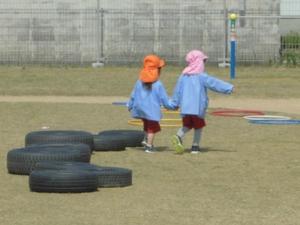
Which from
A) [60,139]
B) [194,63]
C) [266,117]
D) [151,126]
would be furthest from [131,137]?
[266,117]

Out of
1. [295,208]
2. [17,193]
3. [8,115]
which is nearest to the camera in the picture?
[295,208]

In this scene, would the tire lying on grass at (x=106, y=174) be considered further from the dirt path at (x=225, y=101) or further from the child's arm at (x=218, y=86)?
the dirt path at (x=225, y=101)

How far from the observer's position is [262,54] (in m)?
32.6

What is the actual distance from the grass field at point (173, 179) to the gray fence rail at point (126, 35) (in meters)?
11.7

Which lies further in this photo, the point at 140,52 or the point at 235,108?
the point at 140,52

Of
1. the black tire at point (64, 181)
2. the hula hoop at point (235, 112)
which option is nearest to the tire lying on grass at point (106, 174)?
the black tire at point (64, 181)

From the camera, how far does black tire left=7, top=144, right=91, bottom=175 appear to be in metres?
11.4

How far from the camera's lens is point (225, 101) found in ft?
75.4

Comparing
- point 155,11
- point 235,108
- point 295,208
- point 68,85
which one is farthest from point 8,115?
point 155,11

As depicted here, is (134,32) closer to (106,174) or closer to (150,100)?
(150,100)

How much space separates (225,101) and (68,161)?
11.8 metres

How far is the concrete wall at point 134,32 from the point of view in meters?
32.7

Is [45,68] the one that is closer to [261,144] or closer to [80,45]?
[80,45]

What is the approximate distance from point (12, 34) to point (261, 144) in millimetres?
19771
